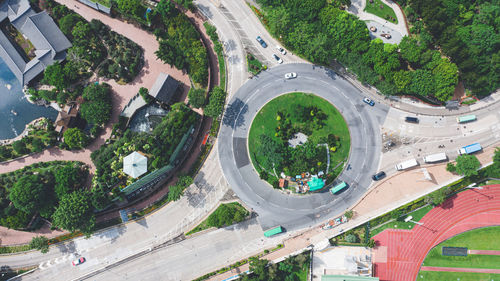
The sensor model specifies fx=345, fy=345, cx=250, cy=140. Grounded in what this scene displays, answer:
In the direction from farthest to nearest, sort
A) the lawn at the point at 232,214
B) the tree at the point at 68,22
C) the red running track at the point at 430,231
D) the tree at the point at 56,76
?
the tree at the point at 68,22, the tree at the point at 56,76, the red running track at the point at 430,231, the lawn at the point at 232,214

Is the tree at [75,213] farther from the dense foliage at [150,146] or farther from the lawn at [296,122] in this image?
the lawn at [296,122]

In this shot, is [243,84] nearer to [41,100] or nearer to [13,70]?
[41,100]

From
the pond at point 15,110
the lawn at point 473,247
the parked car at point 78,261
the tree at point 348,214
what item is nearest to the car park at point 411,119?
the tree at point 348,214

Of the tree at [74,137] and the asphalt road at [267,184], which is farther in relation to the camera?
the asphalt road at [267,184]

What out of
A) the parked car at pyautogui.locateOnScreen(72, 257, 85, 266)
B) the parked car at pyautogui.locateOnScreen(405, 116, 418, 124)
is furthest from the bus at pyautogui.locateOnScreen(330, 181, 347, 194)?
the parked car at pyautogui.locateOnScreen(72, 257, 85, 266)

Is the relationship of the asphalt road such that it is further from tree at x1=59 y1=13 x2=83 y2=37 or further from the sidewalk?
tree at x1=59 y1=13 x2=83 y2=37

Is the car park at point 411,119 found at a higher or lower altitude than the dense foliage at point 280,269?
higher

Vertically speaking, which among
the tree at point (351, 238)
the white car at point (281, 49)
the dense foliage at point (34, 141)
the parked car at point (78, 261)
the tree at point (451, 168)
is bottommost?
the parked car at point (78, 261)

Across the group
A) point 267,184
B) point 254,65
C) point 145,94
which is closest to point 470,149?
point 267,184
